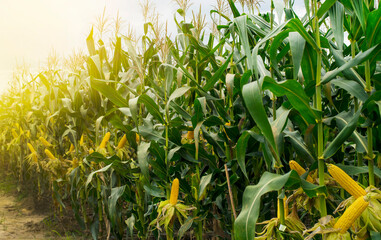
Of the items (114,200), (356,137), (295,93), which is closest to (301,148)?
(356,137)

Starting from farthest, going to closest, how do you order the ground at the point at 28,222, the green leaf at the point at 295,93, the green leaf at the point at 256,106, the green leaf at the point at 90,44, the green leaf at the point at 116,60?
the ground at the point at 28,222
the green leaf at the point at 90,44
the green leaf at the point at 116,60
the green leaf at the point at 295,93
the green leaf at the point at 256,106

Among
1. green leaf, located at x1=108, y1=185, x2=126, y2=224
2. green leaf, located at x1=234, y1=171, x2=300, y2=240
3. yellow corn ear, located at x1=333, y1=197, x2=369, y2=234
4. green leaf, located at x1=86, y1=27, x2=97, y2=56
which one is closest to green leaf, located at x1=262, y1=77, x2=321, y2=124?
green leaf, located at x1=234, y1=171, x2=300, y2=240

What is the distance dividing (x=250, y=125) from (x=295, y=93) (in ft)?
2.80

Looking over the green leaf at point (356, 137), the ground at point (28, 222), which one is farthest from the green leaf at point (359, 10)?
the ground at point (28, 222)

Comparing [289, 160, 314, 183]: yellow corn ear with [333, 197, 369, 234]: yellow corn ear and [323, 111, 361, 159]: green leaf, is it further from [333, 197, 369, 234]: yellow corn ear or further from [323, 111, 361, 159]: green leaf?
[333, 197, 369, 234]: yellow corn ear

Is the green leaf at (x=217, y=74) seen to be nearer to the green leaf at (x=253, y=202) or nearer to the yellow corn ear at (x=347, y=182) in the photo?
the green leaf at (x=253, y=202)

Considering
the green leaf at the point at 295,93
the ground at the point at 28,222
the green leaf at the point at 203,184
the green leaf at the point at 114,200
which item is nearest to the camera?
the green leaf at the point at 295,93

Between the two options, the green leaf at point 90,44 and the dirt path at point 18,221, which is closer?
the green leaf at point 90,44

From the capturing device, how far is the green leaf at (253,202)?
129 cm

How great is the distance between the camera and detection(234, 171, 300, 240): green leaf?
129cm

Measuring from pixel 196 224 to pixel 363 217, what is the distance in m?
1.48

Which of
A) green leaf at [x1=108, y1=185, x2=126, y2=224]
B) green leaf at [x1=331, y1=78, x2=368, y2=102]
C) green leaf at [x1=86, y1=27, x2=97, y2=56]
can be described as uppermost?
green leaf at [x1=86, y1=27, x2=97, y2=56]

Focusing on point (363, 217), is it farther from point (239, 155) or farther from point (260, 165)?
point (260, 165)

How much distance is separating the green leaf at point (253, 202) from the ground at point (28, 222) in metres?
3.29
